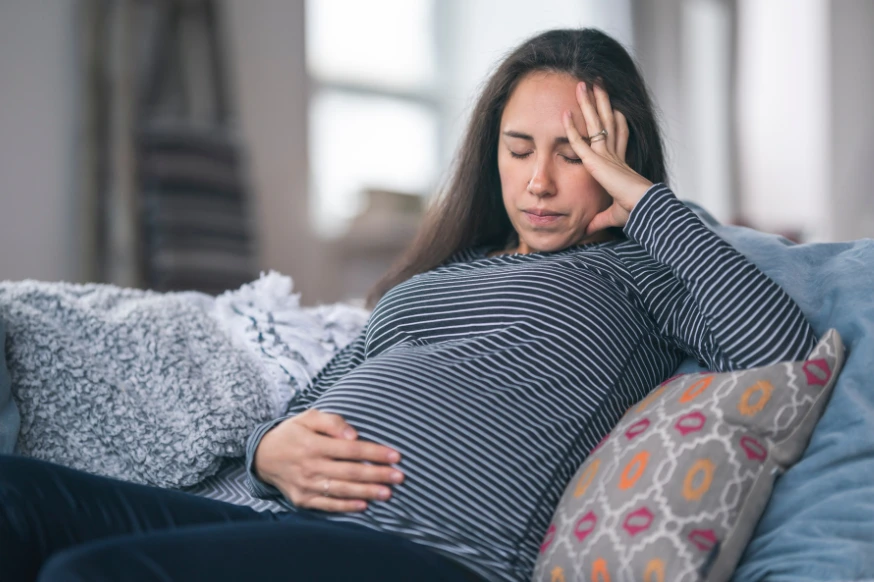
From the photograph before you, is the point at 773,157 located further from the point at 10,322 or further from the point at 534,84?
the point at 10,322

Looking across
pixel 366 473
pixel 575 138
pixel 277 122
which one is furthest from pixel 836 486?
pixel 277 122

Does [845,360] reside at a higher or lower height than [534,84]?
lower

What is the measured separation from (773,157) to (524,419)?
16.4 ft

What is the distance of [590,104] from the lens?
136 centimetres

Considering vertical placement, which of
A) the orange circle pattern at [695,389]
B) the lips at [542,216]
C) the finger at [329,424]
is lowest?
the finger at [329,424]

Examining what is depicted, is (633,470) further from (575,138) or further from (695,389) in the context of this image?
(575,138)

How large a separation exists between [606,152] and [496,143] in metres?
0.28

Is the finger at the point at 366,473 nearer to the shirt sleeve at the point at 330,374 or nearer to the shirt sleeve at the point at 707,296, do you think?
the shirt sleeve at the point at 330,374

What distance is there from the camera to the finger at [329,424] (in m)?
1.04

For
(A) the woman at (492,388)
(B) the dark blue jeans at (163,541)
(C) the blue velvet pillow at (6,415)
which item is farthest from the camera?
(C) the blue velvet pillow at (6,415)

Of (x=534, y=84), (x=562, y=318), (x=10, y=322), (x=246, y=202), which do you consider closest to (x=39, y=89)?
(x=246, y=202)

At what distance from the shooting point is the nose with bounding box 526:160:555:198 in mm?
1345

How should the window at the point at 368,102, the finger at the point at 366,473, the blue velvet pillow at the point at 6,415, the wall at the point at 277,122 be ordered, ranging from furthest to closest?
1. the window at the point at 368,102
2. the wall at the point at 277,122
3. the blue velvet pillow at the point at 6,415
4. the finger at the point at 366,473

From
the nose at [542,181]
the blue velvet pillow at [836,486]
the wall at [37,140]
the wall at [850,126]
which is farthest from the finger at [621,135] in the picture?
the wall at [850,126]
